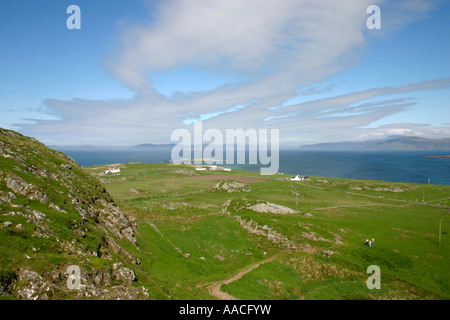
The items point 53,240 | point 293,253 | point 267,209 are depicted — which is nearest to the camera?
point 53,240

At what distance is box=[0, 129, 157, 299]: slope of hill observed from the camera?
1717cm

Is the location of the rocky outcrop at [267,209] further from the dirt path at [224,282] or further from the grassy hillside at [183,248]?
the dirt path at [224,282]

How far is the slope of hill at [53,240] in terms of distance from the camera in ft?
56.3

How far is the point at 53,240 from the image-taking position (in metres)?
21.4

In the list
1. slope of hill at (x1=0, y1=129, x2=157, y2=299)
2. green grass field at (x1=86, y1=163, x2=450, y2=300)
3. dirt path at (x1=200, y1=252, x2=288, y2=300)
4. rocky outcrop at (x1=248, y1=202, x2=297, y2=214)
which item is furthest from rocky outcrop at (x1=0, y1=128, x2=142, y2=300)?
rocky outcrop at (x1=248, y1=202, x2=297, y2=214)

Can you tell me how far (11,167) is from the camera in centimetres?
2619

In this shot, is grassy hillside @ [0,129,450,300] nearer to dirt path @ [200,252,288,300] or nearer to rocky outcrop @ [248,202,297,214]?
dirt path @ [200,252,288,300]

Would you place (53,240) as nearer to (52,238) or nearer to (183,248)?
(52,238)

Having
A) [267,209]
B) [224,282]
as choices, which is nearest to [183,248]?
[224,282]

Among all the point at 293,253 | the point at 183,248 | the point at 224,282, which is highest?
the point at 183,248

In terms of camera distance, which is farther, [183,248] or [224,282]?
[183,248]

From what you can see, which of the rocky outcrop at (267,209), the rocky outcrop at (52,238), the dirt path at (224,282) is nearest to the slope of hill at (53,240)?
the rocky outcrop at (52,238)

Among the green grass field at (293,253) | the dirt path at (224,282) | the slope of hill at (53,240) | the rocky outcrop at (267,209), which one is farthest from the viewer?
the rocky outcrop at (267,209)
